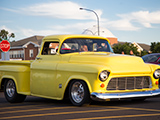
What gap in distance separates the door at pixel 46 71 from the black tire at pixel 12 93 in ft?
2.45

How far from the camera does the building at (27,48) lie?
8288cm

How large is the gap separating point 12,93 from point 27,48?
244ft

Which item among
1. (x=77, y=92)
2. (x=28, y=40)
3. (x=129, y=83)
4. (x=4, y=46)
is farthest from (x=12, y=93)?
(x=28, y=40)

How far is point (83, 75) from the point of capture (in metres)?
8.45

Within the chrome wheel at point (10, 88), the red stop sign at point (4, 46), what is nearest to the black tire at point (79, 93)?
the chrome wheel at point (10, 88)

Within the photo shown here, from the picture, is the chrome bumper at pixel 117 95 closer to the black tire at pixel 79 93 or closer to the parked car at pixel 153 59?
the black tire at pixel 79 93

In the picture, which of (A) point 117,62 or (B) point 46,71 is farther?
(B) point 46,71

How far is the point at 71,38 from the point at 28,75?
1699 millimetres

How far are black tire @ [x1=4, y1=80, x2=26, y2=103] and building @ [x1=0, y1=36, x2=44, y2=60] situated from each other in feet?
232

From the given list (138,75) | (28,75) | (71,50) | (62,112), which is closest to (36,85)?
(28,75)

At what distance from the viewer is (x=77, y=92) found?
8.67 metres

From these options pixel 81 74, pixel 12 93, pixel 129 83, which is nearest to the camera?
pixel 81 74

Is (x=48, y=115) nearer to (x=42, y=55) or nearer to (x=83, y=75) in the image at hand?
(x=83, y=75)

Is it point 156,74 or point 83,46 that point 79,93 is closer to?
point 83,46
